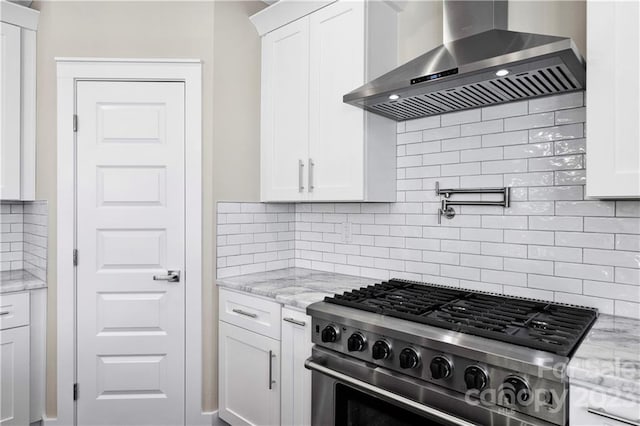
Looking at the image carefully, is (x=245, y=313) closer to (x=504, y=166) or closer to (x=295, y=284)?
(x=295, y=284)

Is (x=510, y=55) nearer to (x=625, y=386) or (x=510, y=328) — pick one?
(x=510, y=328)

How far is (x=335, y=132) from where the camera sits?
2307mm

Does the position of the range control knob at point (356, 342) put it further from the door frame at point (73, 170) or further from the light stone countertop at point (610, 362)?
the door frame at point (73, 170)

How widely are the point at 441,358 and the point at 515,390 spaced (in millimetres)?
243

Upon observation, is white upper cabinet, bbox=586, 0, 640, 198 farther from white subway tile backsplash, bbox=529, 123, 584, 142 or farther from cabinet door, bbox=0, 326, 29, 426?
cabinet door, bbox=0, 326, 29, 426

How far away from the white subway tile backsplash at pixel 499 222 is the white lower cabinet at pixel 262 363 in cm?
40

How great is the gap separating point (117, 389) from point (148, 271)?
75cm

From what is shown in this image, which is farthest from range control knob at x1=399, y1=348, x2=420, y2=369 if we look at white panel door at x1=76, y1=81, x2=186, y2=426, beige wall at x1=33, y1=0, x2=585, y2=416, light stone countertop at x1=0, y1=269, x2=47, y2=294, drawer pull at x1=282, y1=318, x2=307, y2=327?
light stone countertop at x1=0, y1=269, x2=47, y2=294

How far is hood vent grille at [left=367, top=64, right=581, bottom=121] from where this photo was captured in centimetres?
164

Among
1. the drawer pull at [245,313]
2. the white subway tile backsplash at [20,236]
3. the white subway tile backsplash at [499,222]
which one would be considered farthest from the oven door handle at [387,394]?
the white subway tile backsplash at [20,236]

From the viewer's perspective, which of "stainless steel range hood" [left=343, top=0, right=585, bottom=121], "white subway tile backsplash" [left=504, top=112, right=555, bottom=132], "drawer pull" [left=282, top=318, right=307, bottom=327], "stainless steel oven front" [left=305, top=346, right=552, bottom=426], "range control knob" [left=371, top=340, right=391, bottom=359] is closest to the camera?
"stainless steel oven front" [left=305, top=346, right=552, bottom=426]

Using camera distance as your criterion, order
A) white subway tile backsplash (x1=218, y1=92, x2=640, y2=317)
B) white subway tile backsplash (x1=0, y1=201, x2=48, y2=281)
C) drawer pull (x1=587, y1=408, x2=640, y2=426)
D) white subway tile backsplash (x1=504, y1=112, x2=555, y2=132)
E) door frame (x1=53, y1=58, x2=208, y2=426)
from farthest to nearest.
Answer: white subway tile backsplash (x1=0, y1=201, x2=48, y2=281) → door frame (x1=53, y1=58, x2=208, y2=426) → white subway tile backsplash (x1=504, y1=112, x2=555, y2=132) → white subway tile backsplash (x1=218, y1=92, x2=640, y2=317) → drawer pull (x1=587, y1=408, x2=640, y2=426)

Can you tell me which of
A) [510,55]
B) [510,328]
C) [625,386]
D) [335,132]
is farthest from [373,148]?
[625,386]

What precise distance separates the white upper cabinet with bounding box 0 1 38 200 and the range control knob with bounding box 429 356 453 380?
262 cm
